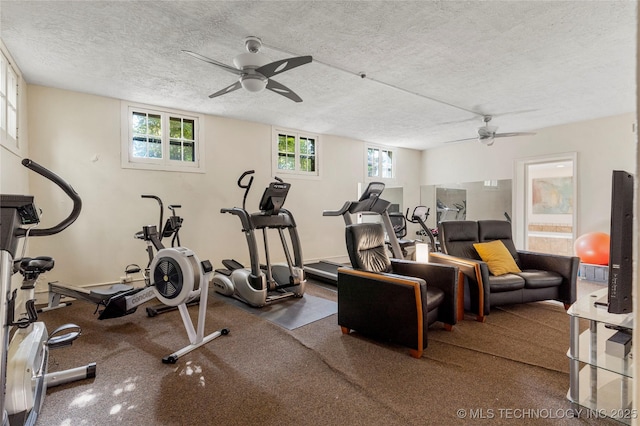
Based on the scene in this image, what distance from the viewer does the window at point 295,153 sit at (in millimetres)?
5766

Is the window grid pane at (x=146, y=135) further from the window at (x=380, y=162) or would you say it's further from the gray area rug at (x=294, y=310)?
the window at (x=380, y=162)

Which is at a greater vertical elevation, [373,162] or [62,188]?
[373,162]

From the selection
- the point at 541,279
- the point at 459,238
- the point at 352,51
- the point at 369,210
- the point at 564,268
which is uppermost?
the point at 352,51

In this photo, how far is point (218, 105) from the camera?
4535 millimetres

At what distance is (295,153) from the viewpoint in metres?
6.01

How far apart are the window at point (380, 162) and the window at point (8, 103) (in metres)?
5.78

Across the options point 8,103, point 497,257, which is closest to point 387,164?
point 497,257

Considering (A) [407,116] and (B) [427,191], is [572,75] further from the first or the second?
(B) [427,191]

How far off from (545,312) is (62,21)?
210 inches

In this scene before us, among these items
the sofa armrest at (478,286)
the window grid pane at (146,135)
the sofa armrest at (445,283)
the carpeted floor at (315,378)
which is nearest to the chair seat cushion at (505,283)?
the sofa armrest at (478,286)

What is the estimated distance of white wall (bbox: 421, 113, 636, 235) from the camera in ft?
16.4

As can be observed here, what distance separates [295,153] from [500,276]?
13.2 ft

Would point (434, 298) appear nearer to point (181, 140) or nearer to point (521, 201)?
point (181, 140)

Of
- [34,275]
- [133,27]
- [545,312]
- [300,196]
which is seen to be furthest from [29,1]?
[545,312]
